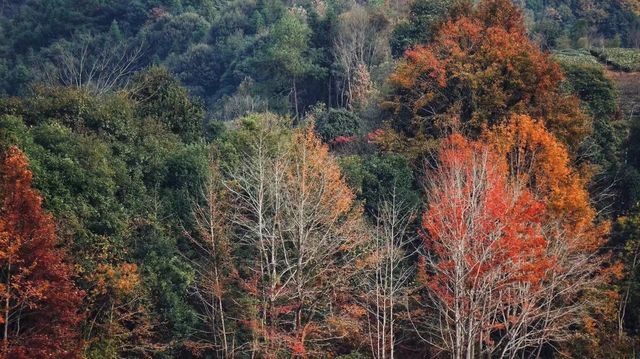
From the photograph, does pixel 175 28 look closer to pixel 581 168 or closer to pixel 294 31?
pixel 294 31

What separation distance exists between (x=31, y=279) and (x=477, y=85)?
20.0 metres

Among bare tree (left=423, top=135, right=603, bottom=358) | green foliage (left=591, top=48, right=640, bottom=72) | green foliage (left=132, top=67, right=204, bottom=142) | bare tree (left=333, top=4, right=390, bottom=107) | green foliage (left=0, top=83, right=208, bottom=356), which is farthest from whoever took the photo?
bare tree (left=333, top=4, right=390, bottom=107)

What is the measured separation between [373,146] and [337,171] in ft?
29.3

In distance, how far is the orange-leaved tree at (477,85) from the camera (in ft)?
102

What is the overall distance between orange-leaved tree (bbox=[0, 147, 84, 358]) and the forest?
61 millimetres

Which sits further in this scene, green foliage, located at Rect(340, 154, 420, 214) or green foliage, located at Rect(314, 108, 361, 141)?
green foliage, located at Rect(314, 108, 361, 141)

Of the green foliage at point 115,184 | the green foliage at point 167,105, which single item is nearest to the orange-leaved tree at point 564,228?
the green foliage at point 115,184

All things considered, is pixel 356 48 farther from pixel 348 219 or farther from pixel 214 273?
pixel 214 273

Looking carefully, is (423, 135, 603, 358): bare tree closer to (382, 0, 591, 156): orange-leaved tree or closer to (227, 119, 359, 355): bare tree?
(227, 119, 359, 355): bare tree

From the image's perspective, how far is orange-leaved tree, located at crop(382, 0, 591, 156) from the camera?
102 ft

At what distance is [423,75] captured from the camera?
33.9 m

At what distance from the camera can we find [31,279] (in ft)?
66.9

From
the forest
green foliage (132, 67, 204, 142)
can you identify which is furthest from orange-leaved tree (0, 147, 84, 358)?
green foliage (132, 67, 204, 142)

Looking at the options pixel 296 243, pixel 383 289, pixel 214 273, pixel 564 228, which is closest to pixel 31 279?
pixel 214 273
